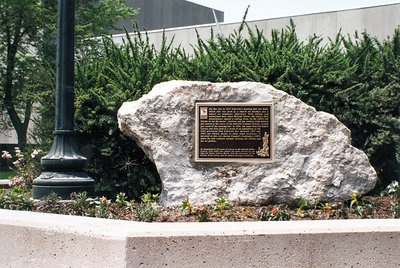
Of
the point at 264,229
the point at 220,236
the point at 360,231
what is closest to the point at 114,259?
the point at 220,236

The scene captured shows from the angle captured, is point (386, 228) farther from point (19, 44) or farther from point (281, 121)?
point (19, 44)

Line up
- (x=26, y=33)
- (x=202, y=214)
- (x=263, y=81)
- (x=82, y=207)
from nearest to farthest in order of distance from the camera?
(x=202, y=214)
(x=82, y=207)
(x=263, y=81)
(x=26, y=33)

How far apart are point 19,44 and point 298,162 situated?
76.2ft

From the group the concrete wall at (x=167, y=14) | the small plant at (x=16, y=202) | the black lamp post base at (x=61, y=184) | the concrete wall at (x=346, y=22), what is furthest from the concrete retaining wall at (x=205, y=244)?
the concrete wall at (x=167, y=14)

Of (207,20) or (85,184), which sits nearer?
(85,184)

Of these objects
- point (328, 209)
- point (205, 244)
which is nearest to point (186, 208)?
point (328, 209)

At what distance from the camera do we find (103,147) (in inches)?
318

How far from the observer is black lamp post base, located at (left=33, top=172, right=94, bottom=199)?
21.6ft

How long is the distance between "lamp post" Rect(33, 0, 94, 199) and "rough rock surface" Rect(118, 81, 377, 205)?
780 mm

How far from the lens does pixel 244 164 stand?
6.99 metres

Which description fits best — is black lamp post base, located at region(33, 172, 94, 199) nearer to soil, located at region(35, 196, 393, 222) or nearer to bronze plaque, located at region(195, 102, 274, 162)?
soil, located at region(35, 196, 393, 222)

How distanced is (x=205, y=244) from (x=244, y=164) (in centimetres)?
266

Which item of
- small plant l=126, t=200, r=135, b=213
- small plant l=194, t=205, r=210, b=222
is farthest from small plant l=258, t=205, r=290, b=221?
small plant l=126, t=200, r=135, b=213

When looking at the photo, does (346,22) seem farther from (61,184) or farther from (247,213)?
(61,184)
